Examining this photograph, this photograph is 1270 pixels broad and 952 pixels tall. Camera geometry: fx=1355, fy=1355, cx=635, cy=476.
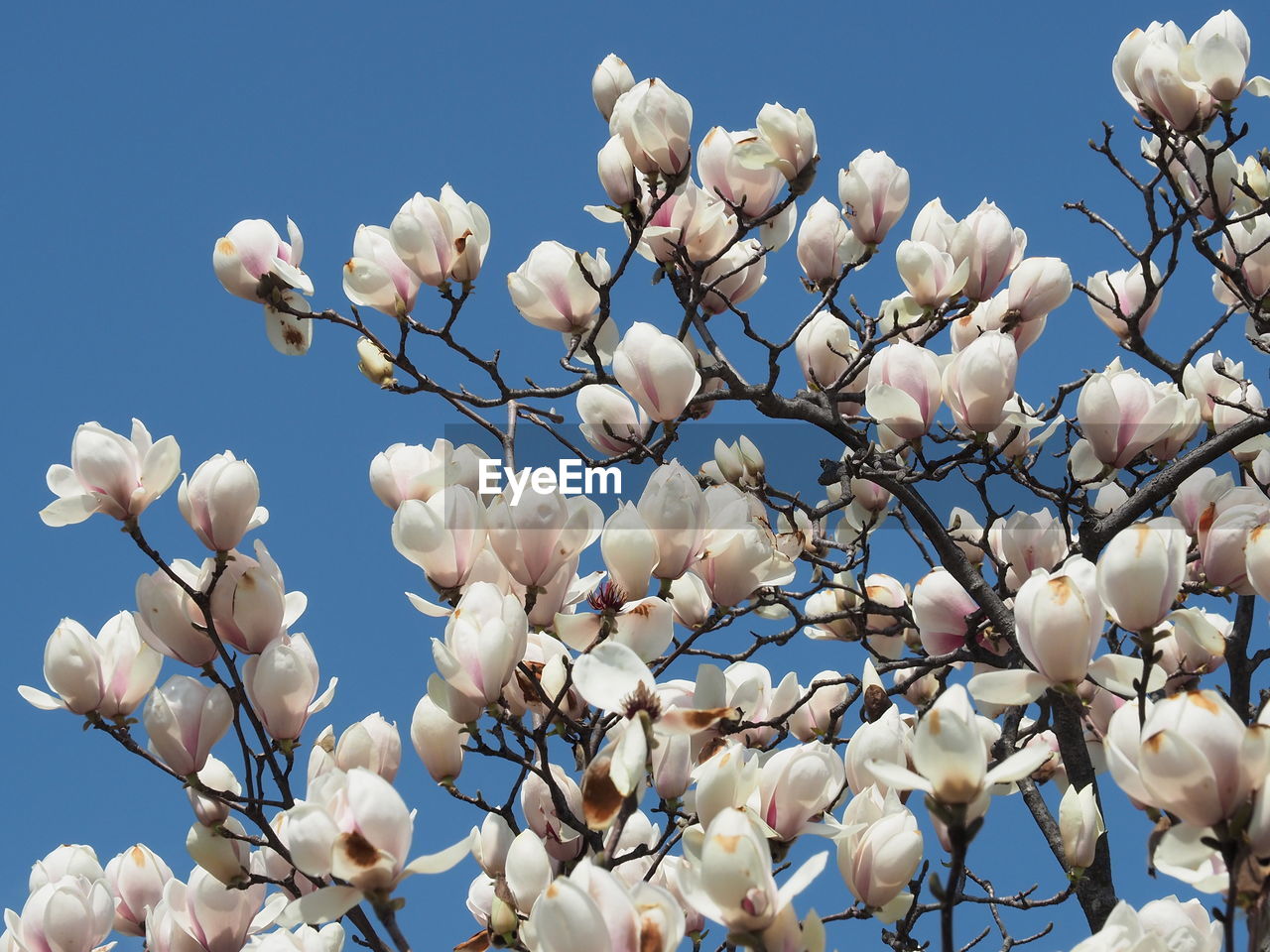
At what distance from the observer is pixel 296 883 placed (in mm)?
1984

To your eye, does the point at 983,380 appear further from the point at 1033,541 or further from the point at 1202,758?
the point at 1202,758

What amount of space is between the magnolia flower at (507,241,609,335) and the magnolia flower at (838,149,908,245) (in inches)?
22.5

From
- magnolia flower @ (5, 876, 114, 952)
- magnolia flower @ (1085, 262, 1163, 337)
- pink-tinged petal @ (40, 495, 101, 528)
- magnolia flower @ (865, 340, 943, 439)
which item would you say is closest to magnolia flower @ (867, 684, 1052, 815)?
magnolia flower @ (865, 340, 943, 439)

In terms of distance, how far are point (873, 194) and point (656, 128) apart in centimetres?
53

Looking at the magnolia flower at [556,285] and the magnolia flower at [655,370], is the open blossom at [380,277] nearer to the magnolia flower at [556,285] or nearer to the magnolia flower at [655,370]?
the magnolia flower at [556,285]

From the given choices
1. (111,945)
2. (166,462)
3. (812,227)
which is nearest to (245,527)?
(166,462)

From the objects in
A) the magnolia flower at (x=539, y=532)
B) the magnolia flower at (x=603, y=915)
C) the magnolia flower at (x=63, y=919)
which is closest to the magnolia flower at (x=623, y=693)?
the magnolia flower at (x=603, y=915)

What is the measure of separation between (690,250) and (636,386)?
0.50 meters

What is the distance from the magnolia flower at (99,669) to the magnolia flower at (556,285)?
0.87 m

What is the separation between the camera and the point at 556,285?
2.37 metres

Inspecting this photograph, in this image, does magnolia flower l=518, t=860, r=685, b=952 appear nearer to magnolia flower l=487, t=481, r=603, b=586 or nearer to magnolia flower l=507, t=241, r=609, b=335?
magnolia flower l=487, t=481, r=603, b=586

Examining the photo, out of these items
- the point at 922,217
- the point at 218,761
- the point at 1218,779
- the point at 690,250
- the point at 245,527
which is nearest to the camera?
the point at 1218,779

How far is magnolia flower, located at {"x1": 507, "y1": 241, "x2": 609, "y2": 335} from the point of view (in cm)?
235

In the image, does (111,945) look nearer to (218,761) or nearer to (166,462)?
(218,761)
